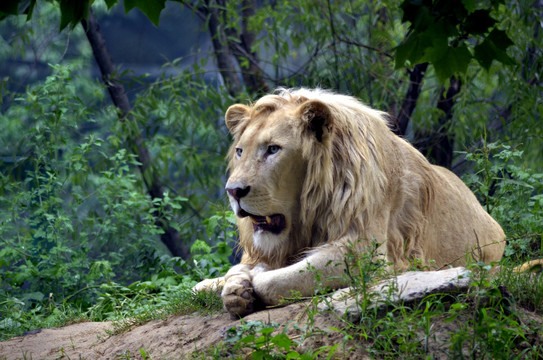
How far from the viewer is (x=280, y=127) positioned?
375 centimetres

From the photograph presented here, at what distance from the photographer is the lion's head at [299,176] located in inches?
144

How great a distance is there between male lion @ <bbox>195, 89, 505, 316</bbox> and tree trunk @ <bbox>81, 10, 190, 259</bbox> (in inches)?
165

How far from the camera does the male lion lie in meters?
3.57

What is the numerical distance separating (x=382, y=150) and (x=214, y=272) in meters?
1.79

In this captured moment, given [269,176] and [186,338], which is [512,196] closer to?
[269,176]

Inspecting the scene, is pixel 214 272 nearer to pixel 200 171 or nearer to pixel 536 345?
pixel 536 345

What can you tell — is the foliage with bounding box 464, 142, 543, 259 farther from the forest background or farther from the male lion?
the male lion

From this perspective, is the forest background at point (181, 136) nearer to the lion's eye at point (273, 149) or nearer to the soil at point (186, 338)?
the soil at point (186, 338)

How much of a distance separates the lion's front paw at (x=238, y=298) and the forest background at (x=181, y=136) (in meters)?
0.90

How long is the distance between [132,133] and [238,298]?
487 centimetres

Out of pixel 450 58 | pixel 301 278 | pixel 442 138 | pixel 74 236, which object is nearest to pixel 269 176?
pixel 301 278

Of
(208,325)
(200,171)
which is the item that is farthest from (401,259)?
(200,171)

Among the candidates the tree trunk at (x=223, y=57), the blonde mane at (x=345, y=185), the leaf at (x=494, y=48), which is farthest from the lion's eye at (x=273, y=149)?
the tree trunk at (x=223, y=57)

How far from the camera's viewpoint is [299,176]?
3795mm
